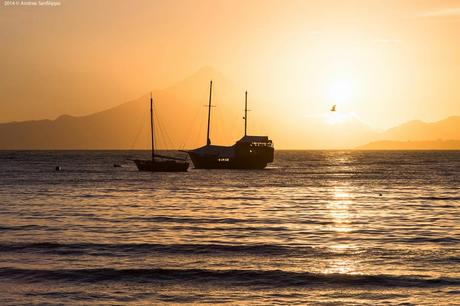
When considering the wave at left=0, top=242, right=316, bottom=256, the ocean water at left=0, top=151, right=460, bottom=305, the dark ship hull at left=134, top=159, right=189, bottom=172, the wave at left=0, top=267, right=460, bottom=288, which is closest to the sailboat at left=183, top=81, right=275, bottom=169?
the dark ship hull at left=134, top=159, right=189, bottom=172

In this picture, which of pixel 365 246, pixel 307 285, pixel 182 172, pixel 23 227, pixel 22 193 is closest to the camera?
pixel 307 285

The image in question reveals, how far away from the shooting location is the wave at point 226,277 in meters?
26.4

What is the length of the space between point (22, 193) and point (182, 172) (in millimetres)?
66799

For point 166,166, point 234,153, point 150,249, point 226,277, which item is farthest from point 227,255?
point 234,153

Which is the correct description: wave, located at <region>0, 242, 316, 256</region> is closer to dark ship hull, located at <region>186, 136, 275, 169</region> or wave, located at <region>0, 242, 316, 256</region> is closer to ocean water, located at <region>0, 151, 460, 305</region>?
ocean water, located at <region>0, 151, 460, 305</region>

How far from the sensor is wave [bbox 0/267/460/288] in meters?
26.4

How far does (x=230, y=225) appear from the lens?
45406 mm

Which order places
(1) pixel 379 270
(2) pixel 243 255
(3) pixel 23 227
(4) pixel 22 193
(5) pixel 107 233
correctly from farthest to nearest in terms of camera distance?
1. (4) pixel 22 193
2. (3) pixel 23 227
3. (5) pixel 107 233
4. (2) pixel 243 255
5. (1) pixel 379 270

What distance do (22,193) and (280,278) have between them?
189 feet

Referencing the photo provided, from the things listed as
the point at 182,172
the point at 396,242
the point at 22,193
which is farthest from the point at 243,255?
the point at 182,172

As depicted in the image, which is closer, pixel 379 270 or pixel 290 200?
pixel 379 270

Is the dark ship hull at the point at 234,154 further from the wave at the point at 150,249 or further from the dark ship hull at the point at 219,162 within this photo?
the wave at the point at 150,249

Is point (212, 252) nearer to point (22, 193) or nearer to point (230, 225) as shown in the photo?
point (230, 225)

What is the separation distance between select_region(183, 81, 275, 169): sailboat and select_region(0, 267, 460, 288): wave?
122007 mm
